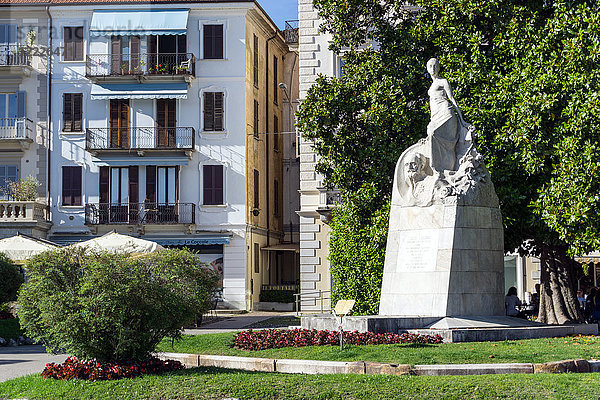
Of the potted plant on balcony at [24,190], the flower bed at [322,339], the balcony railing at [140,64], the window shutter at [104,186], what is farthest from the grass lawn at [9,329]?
the balcony railing at [140,64]

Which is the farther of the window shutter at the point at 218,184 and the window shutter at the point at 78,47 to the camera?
the window shutter at the point at 78,47

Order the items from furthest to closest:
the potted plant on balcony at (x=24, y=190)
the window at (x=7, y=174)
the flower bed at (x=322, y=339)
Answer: the window at (x=7, y=174), the potted plant on balcony at (x=24, y=190), the flower bed at (x=322, y=339)

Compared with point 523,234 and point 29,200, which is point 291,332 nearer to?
point 523,234

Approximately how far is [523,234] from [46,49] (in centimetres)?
2939

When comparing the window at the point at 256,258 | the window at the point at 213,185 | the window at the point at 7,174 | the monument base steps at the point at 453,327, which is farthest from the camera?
the window at the point at 256,258

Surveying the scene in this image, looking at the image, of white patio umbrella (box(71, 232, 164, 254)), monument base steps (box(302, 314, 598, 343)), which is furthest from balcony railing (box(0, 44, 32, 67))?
monument base steps (box(302, 314, 598, 343))

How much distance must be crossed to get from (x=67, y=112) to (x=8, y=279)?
702 inches

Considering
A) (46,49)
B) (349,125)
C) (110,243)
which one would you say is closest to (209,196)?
(46,49)

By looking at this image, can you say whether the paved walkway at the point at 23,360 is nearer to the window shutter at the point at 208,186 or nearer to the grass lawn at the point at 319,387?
the grass lawn at the point at 319,387

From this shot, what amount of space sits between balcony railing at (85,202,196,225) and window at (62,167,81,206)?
1.03 m

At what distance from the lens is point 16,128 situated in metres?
43.7

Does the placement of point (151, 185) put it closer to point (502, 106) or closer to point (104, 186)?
point (104, 186)

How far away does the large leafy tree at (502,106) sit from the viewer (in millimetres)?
Result: 20938

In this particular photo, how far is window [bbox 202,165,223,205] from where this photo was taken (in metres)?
43.3
